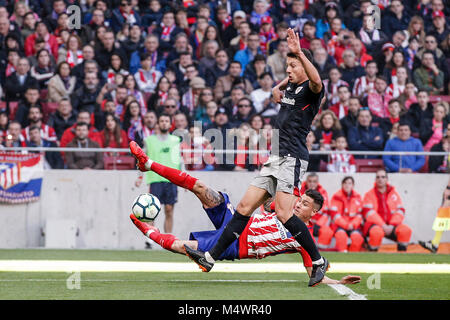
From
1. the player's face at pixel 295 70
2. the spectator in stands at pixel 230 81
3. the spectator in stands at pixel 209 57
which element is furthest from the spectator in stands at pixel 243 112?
the player's face at pixel 295 70

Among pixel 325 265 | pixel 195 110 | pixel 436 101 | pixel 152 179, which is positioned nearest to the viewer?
pixel 325 265

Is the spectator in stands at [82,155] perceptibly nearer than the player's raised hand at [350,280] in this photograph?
No

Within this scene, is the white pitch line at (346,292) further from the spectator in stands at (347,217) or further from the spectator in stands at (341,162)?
the spectator in stands at (341,162)

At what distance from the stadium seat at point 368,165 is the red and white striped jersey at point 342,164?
102mm

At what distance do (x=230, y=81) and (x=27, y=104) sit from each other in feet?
12.7

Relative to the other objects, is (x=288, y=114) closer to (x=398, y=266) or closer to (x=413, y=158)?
(x=398, y=266)

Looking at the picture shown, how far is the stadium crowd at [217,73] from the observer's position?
14906 mm

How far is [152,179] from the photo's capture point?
1420 centimetres

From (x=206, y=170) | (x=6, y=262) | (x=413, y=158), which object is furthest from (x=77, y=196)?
(x=413, y=158)

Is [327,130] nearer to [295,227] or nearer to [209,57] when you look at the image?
[209,57]

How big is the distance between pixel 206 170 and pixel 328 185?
7.02 ft

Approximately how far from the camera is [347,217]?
46.8 feet

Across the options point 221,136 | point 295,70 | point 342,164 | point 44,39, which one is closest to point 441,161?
point 342,164

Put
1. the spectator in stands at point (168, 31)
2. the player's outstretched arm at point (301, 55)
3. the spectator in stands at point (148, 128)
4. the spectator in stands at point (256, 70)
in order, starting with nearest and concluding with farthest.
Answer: the player's outstretched arm at point (301, 55) → the spectator in stands at point (148, 128) → the spectator in stands at point (256, 70) → the spectator in stands at point (168, 31)
